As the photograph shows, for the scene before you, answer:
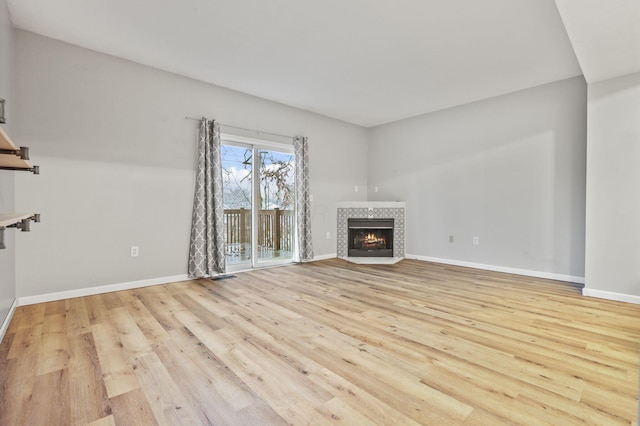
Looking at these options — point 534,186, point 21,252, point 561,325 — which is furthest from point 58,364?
point 534,186

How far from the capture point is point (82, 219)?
10.5ft

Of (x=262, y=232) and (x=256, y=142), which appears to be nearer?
(x=256, y=142)

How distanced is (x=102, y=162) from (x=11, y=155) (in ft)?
7.50

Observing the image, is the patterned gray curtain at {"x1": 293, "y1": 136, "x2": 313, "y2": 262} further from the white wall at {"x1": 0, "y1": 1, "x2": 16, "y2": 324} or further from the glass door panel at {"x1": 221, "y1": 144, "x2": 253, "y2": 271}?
Answer: the white wall at {"x1": 0, "y1": 1, "x2": 16, "y2": 324}

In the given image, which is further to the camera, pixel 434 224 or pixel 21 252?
pixel 434 224

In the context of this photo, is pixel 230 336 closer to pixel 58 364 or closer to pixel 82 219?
pixel 58 364

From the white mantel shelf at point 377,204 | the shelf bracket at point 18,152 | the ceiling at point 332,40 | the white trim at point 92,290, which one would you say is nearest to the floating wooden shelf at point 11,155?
the shelf bracket at point 18,152

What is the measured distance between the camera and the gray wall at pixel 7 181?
7.47 ft

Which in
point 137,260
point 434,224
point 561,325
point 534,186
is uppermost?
point 534,186

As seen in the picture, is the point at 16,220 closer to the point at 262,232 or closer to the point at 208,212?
the point at 208,212

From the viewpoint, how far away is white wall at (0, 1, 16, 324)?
228cm

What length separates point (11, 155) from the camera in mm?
1319

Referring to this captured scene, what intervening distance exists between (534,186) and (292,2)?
3911mm

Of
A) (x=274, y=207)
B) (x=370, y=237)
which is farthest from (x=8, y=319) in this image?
(x=370, y=237)
